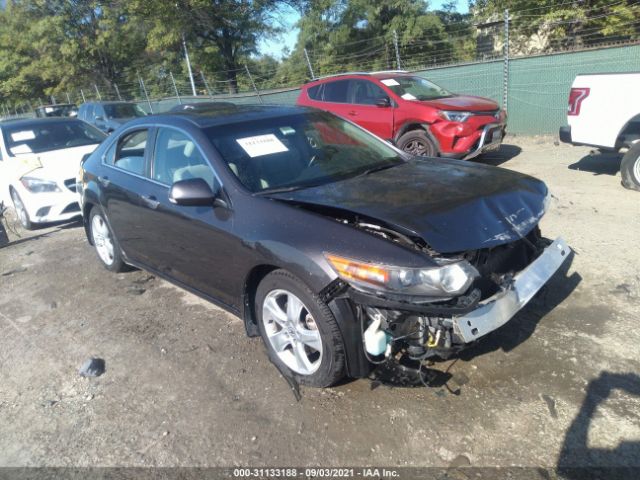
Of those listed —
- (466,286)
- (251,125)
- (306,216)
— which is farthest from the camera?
(251,125)

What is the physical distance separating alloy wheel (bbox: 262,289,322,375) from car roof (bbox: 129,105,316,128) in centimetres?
149

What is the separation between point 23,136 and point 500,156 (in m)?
8.58

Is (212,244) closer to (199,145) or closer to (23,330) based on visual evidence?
(199,145)

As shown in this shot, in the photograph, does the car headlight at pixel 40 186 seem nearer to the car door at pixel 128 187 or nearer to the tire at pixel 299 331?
the car door at pixel 128 187

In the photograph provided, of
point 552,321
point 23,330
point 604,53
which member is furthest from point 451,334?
point 604,53

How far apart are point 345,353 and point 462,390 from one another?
2.51ft

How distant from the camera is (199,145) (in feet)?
11.6

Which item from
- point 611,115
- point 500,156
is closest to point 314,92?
point 500,156

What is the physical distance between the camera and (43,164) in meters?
7.45

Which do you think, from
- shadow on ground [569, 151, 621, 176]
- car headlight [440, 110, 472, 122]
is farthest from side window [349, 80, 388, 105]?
shadow on ground [569, 151, 621, 176]

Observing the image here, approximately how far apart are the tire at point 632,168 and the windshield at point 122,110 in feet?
43.4

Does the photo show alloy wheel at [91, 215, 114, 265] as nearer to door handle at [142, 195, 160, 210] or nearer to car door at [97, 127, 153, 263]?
Result: car door at [97, 127, 153, 263]

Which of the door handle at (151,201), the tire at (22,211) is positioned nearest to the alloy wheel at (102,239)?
the door handle at (151,201)

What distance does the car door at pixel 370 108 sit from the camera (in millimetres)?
8688
